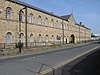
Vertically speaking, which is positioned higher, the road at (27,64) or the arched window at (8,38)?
the arched window at (8,38)

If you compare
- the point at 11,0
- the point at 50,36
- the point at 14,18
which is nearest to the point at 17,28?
the point at 14,18

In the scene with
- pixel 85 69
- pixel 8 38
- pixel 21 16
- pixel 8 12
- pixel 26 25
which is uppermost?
pixel 8 12

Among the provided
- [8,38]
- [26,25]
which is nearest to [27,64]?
[8,38]

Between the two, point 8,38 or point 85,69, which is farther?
point 8,38

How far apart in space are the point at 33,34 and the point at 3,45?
11.6m

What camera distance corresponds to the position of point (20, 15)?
119 ft

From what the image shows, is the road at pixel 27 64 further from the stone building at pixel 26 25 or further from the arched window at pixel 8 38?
the stone building at pixel 26 25

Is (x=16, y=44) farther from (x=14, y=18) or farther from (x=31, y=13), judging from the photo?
(x=31, y=13)

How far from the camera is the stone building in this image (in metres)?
32.0

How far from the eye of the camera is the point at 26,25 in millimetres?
37938

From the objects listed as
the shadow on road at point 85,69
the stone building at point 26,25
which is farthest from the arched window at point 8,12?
the shadow on road at point 85,69

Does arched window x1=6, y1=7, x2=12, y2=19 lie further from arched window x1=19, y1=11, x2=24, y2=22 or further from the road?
the road

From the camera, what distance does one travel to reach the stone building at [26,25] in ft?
105

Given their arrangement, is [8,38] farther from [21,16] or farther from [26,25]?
[26,25]
